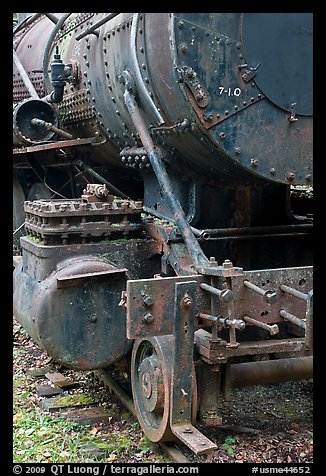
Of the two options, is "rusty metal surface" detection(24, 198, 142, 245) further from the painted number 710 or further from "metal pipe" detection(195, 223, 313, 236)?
the painted number 710

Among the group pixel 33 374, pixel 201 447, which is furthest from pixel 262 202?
pixel 33 374

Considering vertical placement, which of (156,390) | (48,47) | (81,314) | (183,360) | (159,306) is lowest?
(156,390)

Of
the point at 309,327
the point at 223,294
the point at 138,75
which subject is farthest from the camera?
the point at 138,75

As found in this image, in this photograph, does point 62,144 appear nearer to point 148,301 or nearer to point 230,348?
point 148,301

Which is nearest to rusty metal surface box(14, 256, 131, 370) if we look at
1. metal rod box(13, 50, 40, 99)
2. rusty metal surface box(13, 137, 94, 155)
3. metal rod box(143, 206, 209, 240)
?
metal rod box(143, 206, 209, 240)

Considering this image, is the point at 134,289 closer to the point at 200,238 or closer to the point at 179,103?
the point at 200,238

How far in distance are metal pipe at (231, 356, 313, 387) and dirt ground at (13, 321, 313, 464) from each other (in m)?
0.35

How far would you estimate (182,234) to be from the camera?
4.00 metres

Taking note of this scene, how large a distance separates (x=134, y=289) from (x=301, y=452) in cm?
139

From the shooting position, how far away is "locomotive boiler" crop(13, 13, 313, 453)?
3678 millimetres

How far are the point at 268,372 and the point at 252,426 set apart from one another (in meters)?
0.47

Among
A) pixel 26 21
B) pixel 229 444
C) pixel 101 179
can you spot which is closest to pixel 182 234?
pixel 229 444

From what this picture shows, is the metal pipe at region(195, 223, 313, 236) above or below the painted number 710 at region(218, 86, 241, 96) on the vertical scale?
below

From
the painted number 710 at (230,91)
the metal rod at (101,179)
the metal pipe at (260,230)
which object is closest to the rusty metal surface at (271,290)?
the metal pipe at (260,230)
